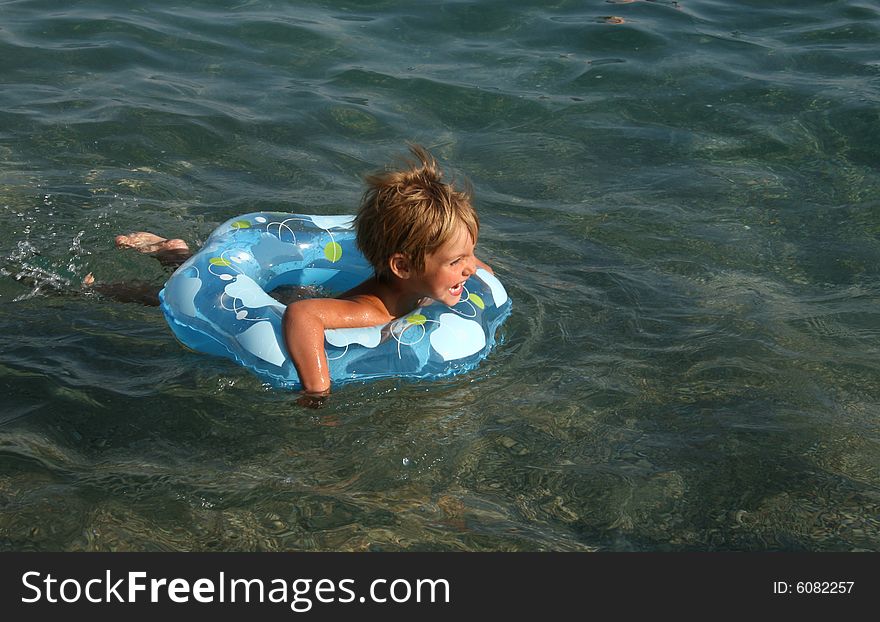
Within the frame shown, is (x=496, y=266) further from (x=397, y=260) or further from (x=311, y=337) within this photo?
(x=311, y=337)

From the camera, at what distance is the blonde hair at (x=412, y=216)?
4.45 metres

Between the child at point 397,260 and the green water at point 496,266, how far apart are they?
0.80ft

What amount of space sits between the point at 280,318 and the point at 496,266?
1545 millimetres

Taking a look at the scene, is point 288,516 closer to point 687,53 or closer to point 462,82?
point 462,82

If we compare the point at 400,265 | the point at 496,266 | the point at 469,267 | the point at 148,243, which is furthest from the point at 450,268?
the point at 148,243

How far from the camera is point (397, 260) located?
180 inches

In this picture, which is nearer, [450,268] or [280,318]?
[280,318]

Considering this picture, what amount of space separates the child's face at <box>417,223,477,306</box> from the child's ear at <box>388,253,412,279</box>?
6cm

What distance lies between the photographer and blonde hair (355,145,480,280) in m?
4.45

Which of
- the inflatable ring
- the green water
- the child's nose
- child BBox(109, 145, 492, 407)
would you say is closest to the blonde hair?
child BBox(109, 145, 492, 407)

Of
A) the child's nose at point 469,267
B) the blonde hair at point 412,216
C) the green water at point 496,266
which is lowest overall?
the green water at point 496,266

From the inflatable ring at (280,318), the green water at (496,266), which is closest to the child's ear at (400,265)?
the inflatable ring at (280,318)

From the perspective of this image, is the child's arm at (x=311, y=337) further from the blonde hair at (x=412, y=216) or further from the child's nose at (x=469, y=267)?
the child's nose at (x=469, y=267)

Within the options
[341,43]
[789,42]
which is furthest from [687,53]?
[341,43]
